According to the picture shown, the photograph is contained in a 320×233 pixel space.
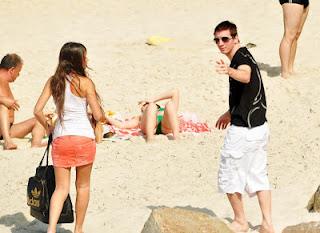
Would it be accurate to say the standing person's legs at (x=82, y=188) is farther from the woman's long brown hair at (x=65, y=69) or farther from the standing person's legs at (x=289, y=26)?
the standing person's legs at (x=289, y=26)

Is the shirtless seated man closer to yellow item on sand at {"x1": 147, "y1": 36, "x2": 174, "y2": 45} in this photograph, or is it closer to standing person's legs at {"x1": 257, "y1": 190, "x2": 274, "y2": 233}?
standing person's legs at {"x1": 257, "y1": 190, "x2": 274, "y2": 233}

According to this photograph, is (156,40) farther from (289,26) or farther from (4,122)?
(4,122)

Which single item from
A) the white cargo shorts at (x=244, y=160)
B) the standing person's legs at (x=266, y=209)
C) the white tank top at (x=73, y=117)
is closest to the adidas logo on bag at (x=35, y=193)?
the white tank top at (x=73, y=117)

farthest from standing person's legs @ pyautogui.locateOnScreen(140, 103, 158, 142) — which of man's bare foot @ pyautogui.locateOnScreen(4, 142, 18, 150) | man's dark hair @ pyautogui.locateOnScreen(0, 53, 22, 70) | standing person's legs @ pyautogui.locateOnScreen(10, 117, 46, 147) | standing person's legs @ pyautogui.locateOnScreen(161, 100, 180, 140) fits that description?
man's dark hair @ pyautogui.locateOnScreen(0, 53, 22, 70)

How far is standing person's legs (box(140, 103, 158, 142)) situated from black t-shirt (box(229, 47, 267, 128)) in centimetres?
297

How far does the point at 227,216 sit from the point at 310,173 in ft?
3.80

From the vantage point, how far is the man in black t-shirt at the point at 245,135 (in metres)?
5.00

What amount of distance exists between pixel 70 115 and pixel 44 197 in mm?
688

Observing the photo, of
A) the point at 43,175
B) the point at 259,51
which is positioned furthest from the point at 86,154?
the point at 259,51

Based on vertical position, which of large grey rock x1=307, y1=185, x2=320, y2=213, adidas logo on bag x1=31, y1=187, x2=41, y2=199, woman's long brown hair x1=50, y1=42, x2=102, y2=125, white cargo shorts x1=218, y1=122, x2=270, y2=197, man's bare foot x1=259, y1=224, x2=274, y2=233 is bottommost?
man's bare foot x1=259, y1=224, x2=274, y2=233

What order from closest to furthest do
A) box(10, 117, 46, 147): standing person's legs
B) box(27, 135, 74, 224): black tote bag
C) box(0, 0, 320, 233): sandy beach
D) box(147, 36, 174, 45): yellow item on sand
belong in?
box(27, 135, 74, 224): black tote bag
box(0, 0, 320, 233): sandy beach
box(10, 117, 46, 147): standing person's legs
box(147, 36, 174, 45): yellow item on sand

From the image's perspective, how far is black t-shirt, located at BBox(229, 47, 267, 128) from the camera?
499 cm

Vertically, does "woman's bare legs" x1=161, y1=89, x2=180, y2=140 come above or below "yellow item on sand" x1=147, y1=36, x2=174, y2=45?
below

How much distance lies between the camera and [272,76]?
392 inches
